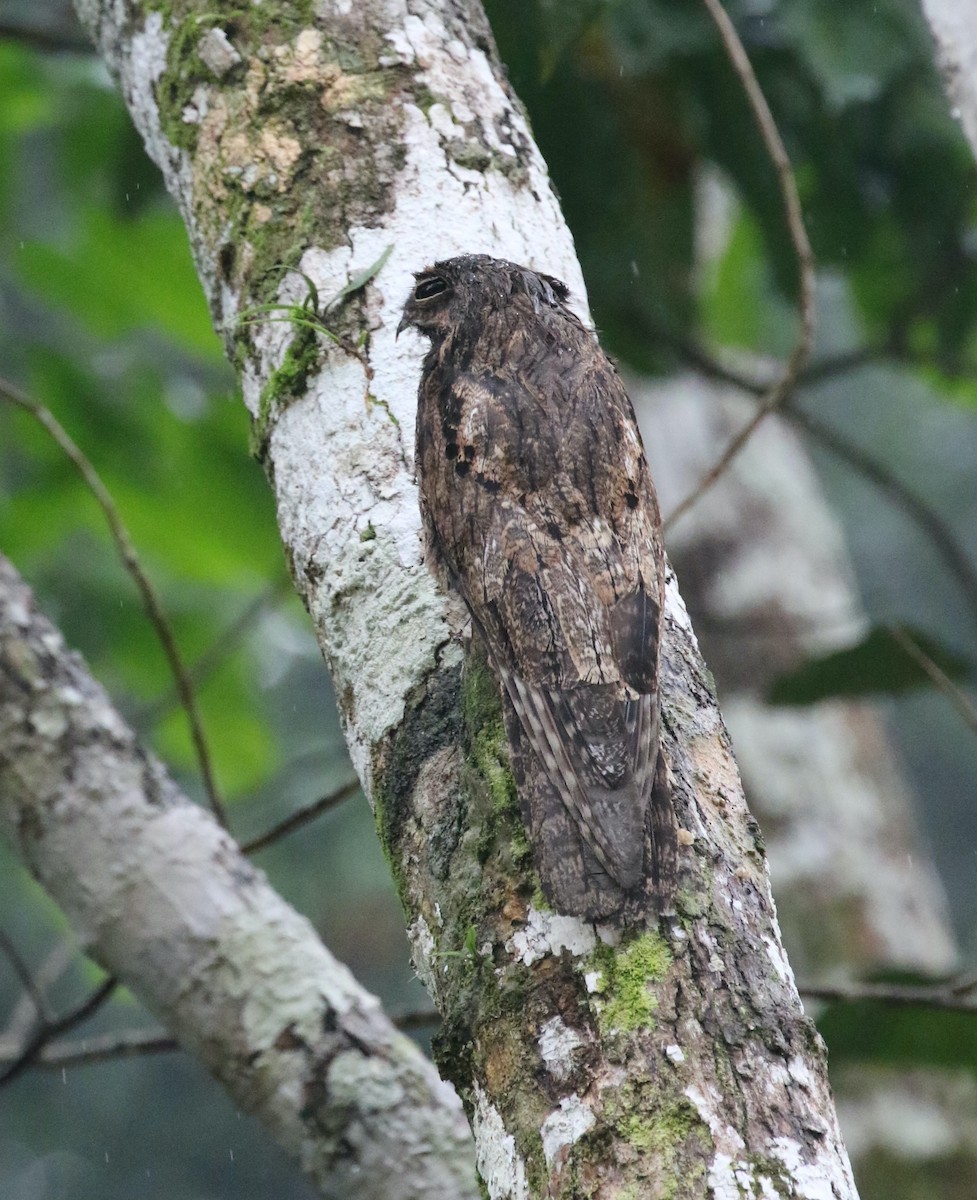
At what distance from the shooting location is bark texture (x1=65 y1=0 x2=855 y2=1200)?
1.65 meters

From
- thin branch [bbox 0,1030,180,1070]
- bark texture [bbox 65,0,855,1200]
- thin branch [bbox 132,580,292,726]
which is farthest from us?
thin branch [bbox 132,580,292,726]

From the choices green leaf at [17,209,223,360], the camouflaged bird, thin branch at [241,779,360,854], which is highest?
green leaf at [17,209,223,360]

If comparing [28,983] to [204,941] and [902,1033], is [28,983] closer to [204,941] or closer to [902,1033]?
[204,941]

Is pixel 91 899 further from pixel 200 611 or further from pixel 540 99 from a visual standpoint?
pixel 540 99

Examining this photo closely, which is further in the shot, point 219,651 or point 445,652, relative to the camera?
point 219,651

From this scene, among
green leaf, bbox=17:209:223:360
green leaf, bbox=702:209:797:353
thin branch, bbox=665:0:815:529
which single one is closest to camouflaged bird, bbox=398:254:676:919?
thin branch, bbox=665:0:815:529

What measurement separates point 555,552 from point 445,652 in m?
0.24

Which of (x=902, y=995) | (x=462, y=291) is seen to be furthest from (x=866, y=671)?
(x=462, y=291)

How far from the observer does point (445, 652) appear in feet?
7.38

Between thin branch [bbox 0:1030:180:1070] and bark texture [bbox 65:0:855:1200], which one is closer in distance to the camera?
bark texture [bbox 65:0:855:1200]

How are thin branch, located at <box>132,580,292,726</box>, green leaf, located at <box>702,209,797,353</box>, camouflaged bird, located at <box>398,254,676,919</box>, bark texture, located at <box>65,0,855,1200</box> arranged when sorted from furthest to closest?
green leaf, located at <box>702,209,797,353</box>, thin branch, located at <box>132,580,292,726</box>, camouflaged bird, located at <box>398,254,676,919</box>, bark texture, located at <box>65,0,855,1200</box>

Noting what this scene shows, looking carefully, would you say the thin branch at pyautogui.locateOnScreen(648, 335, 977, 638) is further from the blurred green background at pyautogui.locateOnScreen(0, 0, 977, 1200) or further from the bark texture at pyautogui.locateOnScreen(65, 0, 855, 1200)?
the bark texture at pyautogui.locateOnScreen(65, 0, 855, 1200)

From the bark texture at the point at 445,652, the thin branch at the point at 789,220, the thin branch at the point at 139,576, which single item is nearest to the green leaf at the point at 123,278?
the thin branch at the point at 139,576

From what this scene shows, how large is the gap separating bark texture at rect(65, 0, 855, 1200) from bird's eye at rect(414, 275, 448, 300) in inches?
1.5
